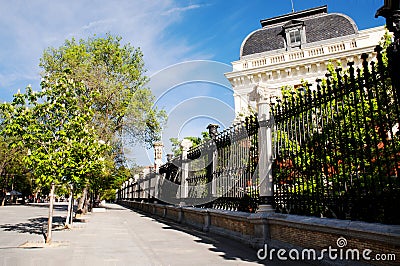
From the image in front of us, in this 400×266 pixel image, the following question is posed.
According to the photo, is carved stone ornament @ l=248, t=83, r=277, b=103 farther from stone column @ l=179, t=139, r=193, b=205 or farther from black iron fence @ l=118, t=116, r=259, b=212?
stone column @ l=179, t=139, r=193, b=205

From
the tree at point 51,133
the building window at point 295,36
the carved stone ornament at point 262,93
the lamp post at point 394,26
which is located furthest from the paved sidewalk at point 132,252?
the building window at point 295,36

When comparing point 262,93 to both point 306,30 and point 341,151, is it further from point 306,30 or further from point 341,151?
point 306,30

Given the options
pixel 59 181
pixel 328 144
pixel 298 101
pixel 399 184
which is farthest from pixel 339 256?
pixel 59 181

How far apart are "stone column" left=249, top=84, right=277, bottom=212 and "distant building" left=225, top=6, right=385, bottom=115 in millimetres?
11245

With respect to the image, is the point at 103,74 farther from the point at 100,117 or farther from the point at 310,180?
the point at 310,180

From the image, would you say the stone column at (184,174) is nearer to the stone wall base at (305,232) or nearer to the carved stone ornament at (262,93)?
the stone wall base at (305,232)

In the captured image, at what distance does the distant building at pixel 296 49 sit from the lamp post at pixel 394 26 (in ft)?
49.3

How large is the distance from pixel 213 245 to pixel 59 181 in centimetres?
497

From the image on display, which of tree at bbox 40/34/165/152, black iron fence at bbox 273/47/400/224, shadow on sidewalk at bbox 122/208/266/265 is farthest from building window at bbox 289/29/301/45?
shadow on sidewalk at bbox 122/208/266/265

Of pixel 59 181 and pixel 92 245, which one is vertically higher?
pixel 59 181

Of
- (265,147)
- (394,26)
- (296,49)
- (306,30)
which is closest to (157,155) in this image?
(296,49)

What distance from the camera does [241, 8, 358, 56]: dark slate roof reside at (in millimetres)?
23062

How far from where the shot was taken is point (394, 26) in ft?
13.7

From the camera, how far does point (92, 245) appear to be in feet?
27.9
